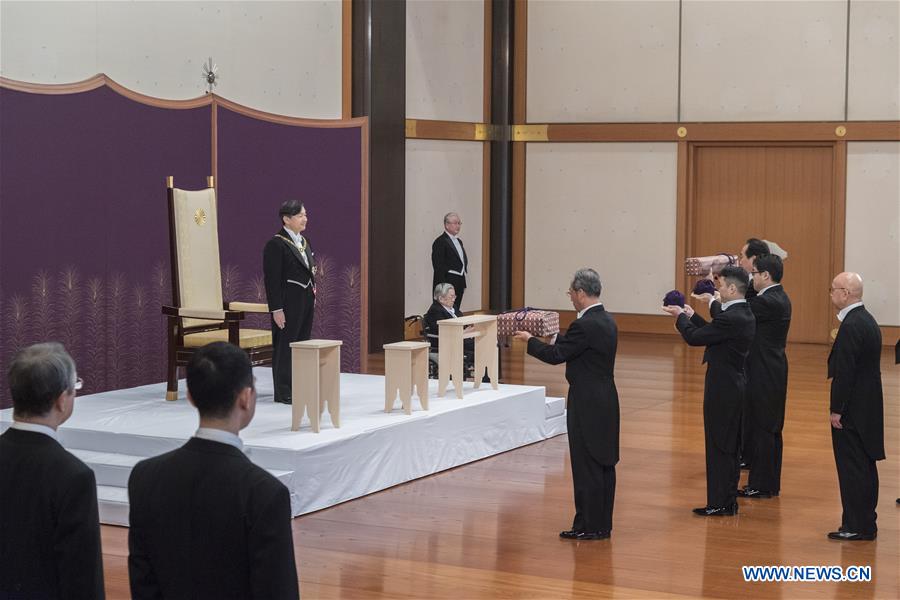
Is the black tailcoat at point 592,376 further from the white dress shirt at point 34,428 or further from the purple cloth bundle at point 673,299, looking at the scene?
the white dress shirt at point 34,428

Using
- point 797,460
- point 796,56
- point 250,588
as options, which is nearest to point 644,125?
point 796,56

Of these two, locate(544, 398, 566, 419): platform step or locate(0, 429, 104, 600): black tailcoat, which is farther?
locate(544, 398, 566, 419): platform step

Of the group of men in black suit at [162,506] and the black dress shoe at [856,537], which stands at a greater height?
the group of men in black suit at [162,506]

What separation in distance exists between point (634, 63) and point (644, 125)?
28.8 inches

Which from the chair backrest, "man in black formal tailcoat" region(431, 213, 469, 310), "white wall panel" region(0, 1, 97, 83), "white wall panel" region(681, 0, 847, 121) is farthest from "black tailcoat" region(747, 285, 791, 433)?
"white wall panel" region(681, 0, 847, 121)

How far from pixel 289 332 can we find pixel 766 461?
3.01 m

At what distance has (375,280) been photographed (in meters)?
12.1

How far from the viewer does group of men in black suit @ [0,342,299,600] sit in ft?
8.19

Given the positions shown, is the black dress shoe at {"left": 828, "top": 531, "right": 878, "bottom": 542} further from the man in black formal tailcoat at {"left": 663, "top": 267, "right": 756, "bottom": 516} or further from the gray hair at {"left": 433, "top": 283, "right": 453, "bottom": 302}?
the gray hair at {"left": 433, "top": 283, "right": 453, "bottom": 302}

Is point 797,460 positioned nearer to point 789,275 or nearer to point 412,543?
point 412,543

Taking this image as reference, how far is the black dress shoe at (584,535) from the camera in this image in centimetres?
579

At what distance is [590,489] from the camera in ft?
19.0

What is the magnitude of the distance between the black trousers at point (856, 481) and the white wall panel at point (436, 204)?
7.73 metres

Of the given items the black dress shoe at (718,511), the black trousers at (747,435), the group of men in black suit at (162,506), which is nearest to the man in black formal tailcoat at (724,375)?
the black dress shoe at (718,511)
